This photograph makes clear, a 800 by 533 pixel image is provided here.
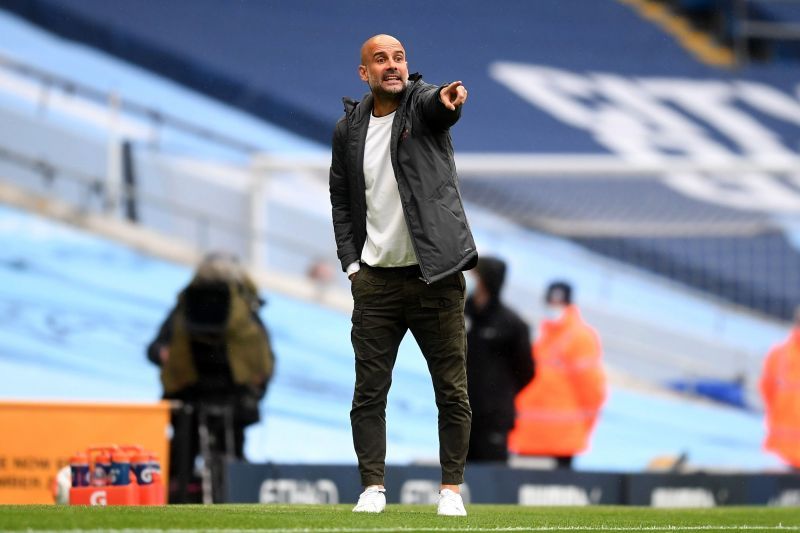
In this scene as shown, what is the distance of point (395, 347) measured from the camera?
4.89m

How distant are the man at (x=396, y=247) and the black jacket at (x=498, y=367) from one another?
3.65m

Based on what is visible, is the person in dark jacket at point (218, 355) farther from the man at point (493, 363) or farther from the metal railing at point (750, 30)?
the metal railing at point (750, 30)

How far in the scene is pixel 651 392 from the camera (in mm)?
14242

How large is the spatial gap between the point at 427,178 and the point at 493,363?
159 inches

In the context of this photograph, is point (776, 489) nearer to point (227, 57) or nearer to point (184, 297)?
point (184, 297)

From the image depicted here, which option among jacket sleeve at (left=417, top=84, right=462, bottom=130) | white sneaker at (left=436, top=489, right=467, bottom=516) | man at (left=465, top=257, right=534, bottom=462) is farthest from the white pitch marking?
man at (left=465, top=257, right=534, bottom=462)

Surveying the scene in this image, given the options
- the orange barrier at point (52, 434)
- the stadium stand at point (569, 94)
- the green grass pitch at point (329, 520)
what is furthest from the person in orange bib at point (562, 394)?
the green grass pitch at point (329, 520)

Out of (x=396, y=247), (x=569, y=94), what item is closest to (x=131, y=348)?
(x=569, y=94)

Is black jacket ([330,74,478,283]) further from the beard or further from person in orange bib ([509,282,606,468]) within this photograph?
person in orange bib ([509,282,606,468])

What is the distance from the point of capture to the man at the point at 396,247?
4.69 meters

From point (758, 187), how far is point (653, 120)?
123 centimetres

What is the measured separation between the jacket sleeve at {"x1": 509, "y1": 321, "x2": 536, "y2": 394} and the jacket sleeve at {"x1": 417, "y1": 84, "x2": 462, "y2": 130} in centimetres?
402

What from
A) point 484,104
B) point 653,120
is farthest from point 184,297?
point 653,120

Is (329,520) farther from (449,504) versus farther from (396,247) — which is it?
(396,247)
